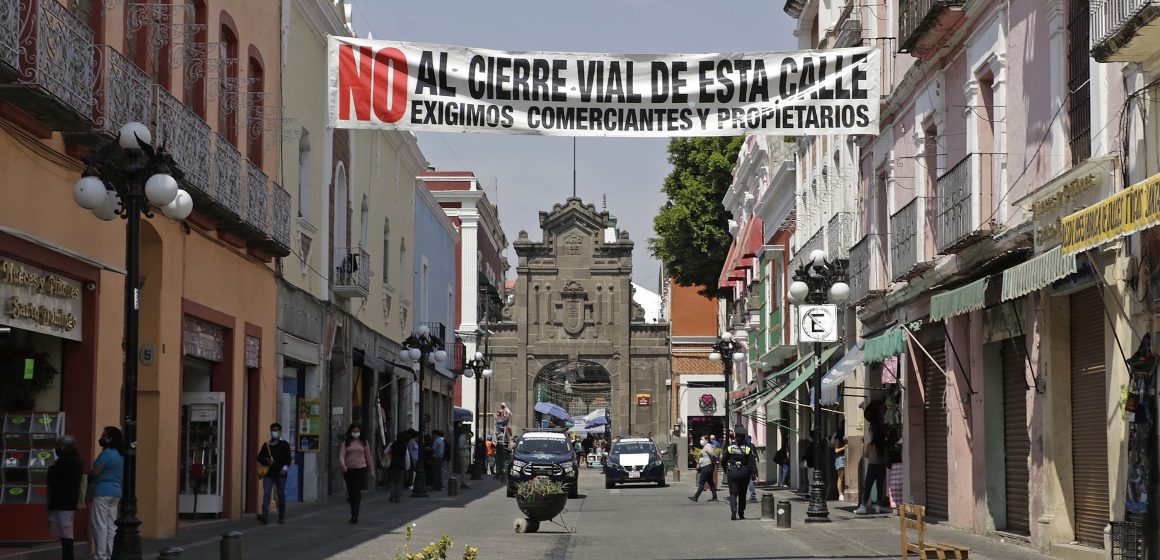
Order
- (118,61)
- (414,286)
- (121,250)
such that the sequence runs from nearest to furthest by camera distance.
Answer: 1. (118,61)
2. (121,250)
3. (414,286)

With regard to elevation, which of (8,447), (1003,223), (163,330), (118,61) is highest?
(118,61)

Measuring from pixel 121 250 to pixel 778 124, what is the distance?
28.2 ft

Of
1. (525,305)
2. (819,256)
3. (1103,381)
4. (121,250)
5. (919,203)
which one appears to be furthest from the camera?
(525,305)

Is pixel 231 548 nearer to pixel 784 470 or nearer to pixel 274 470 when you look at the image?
pixel 274 470

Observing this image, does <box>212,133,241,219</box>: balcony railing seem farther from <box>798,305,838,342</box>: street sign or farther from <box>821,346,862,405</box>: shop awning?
<box>821,346,862,405</box>: shop awning

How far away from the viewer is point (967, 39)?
20.6 meters

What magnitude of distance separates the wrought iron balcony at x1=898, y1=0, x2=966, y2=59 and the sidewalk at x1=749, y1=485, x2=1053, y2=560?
7036 millimetres

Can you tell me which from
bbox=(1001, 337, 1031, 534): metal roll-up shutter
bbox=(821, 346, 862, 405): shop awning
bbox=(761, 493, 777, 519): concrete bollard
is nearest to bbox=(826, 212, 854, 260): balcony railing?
bbox=(821, 346, 862, 405): shop awning

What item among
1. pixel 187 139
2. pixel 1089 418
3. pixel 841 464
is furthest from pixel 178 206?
pixel 841 464

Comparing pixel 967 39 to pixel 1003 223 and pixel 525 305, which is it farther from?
pixel 525 305

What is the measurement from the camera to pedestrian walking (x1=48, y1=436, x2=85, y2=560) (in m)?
15.0

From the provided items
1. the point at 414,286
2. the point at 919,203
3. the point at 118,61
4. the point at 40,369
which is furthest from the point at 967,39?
the point at 414,286

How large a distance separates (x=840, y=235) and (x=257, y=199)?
13.7 m

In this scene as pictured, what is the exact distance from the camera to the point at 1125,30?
40.1 feet
